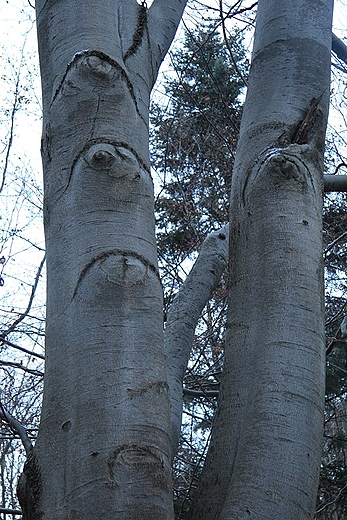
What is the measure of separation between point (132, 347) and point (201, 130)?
8417 mm

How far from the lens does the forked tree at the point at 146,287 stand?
0.94 m

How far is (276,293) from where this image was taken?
3.85 ft

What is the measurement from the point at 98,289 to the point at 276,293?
36 centimetres

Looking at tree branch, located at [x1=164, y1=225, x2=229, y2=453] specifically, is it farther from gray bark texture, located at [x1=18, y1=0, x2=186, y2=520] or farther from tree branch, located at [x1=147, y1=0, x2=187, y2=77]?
tree branch, located at [x1=147, y1=0, x2=187, y2=77]

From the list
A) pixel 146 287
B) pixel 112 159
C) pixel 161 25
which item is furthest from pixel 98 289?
pixel 161 25

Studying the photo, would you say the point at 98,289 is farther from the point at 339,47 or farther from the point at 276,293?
the point at 339,47

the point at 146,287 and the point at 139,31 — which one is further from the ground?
the point at 139,31

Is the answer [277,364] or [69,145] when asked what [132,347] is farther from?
[69,145]

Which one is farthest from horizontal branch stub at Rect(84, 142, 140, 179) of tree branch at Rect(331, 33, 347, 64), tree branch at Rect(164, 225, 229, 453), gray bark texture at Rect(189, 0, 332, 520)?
tree branch at Rect(331, 33, 347, 64)

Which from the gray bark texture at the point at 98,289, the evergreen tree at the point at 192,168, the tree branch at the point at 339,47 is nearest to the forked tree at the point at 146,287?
the gray bark texture at the point at 98,289

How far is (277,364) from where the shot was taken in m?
1.10

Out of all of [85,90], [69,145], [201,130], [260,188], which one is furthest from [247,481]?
[201,130]

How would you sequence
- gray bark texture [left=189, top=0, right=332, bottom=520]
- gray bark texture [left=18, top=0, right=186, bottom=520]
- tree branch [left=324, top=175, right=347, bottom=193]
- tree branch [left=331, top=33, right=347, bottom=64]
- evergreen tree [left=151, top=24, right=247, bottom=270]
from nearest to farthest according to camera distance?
gray bark texture [left=18, top=0, right=186, bottom=520] < gray bark texture [left=189, top=0, right=332, bottom=520] < tree branch [left=324, top=175, right=347, bottom=193] < tree branch [left=331, top=33, right=347, bottom=64] < evergreen tree [left=151, top=24, right=247, bottom=270]

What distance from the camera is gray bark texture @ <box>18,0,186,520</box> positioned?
0.91 meters
